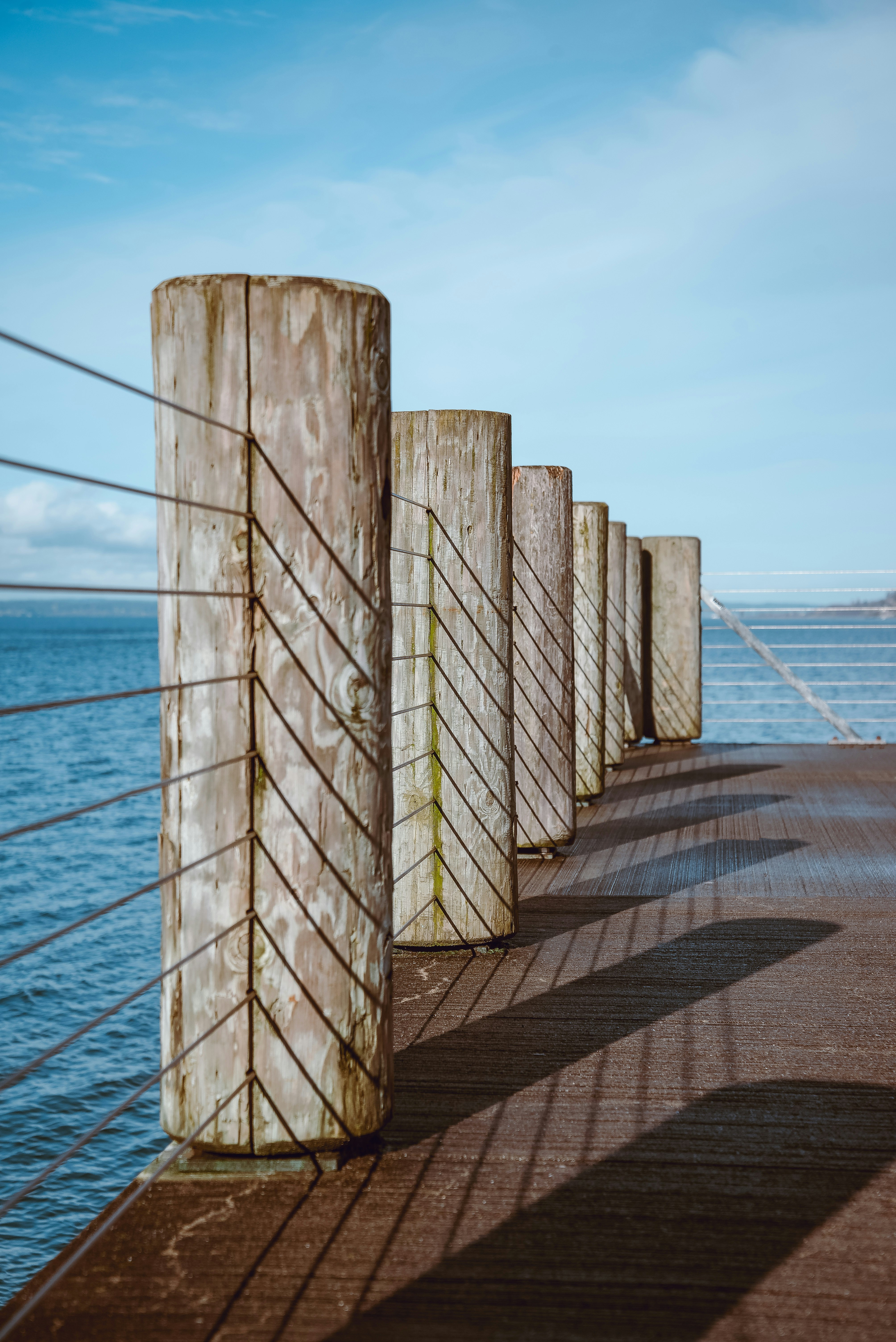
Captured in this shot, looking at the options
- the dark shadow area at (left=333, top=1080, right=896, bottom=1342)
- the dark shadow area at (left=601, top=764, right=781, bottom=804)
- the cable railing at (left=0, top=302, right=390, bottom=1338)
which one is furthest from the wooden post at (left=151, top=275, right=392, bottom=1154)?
the dark shadow area at (left=601, top=764, right=781, bottom=804)

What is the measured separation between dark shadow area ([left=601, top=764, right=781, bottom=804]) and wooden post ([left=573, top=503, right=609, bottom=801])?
11.5 inches

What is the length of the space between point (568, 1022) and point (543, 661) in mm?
2489

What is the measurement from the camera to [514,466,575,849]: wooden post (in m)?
5.41

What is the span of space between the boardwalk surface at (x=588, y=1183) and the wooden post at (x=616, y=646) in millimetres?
4274

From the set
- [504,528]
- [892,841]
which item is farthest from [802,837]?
[504,528]

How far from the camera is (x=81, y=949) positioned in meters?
16.2

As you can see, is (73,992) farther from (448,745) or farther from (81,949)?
(448,745)

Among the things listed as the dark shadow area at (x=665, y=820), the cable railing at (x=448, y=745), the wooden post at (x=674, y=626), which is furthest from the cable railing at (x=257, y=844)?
the wooden post at (x=674, y=626)

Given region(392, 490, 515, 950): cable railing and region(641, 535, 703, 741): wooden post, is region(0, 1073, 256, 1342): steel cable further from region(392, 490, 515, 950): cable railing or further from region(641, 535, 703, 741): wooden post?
region(641, 535, 703, 741): wooden post

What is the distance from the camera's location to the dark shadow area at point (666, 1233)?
5.67 ft

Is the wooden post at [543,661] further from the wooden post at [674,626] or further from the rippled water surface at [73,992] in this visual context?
the wooden post at [674,626]

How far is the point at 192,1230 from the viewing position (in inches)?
78.8

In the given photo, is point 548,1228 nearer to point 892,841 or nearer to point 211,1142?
point 211,1142

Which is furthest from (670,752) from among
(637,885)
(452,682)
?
(452,682)
